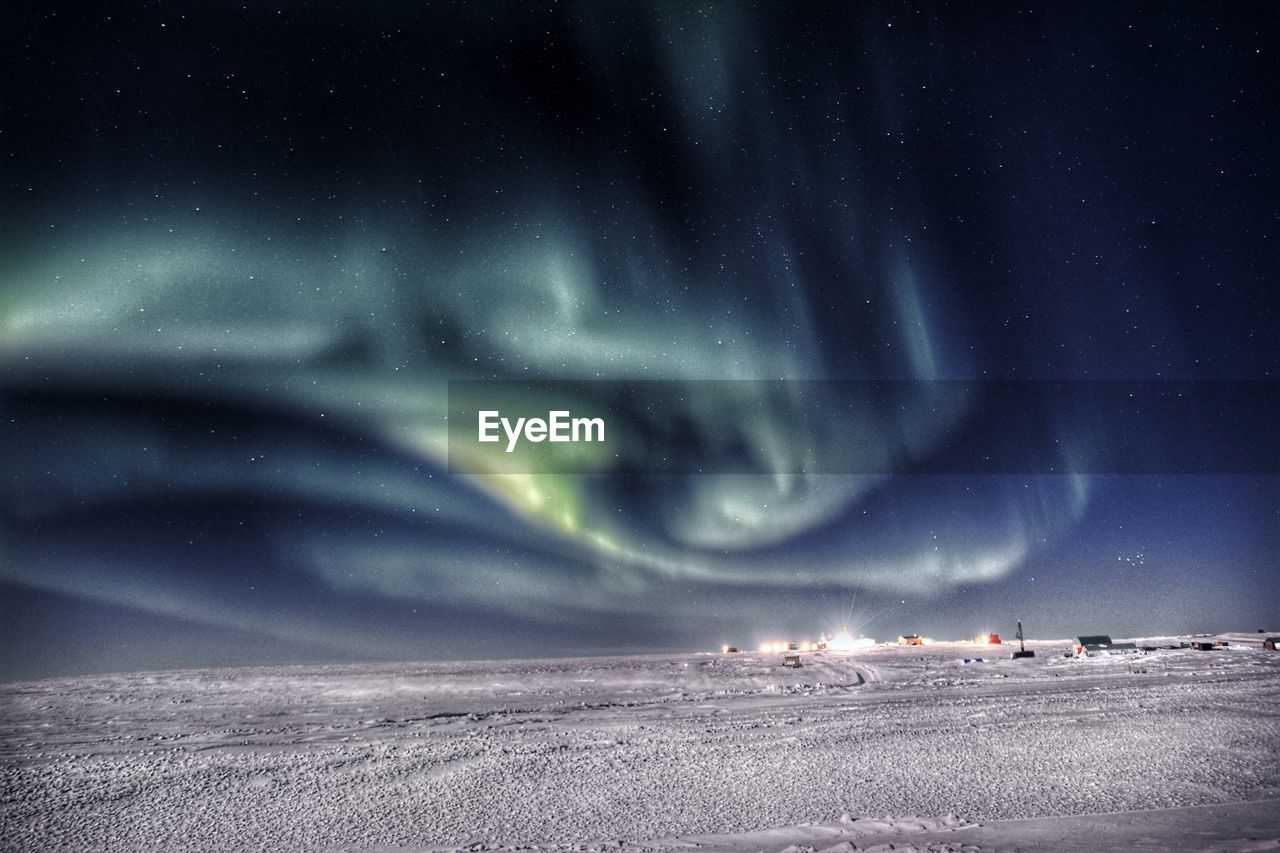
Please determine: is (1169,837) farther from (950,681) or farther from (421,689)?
(421,689)

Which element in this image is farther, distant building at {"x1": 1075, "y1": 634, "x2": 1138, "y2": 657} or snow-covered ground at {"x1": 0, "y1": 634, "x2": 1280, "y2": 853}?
distant building at {"x1": 1075, "y1": 634, "x2": 1138, "y2": 657}

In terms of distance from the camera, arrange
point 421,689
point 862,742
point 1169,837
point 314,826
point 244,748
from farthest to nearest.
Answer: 1. point 421,689
2. point 244,748
3. point 862,742
4. point 314,826
5. point 1169,837

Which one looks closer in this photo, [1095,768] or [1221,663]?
[1095,768]

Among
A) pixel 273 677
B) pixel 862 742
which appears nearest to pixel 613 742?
pixel 862 742

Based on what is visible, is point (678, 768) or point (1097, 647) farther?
point (1097, 647)
